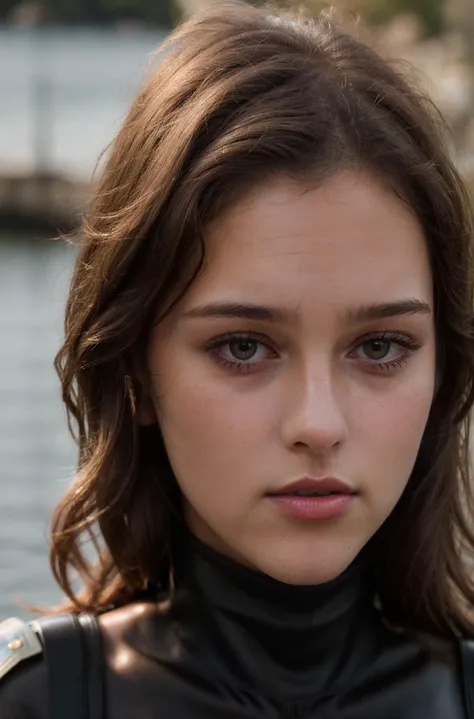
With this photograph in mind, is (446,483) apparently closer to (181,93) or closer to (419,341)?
(419,341)

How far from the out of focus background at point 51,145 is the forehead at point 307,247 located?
417 millimetres

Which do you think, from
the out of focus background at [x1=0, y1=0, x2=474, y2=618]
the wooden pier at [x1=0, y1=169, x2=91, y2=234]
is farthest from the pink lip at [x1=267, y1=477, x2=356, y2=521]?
the wooden pier at [x1=0, y1=169, x2=91, y2=234]

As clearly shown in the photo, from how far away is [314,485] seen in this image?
201 centimetres

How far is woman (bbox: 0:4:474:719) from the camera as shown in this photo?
2025mm

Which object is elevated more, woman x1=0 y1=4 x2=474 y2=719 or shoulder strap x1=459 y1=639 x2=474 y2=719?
woman x1=0 y1=4 x2=474 y2=719

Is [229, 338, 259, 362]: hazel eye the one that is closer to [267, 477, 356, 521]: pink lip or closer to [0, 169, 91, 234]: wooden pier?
[267, 477, 356, 521]: pink lip

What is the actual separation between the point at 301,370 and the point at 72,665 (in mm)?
448

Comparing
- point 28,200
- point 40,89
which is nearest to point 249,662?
point 28,200

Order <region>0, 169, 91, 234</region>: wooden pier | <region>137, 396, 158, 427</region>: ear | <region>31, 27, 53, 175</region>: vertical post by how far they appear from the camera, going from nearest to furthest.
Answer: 1. <region>137, 396, 158, 427</region>: ear
2. <region>0, 169, 91, 234</region>: wooden pier
3. <region>31, 27, 53, 175</region>: vertical post

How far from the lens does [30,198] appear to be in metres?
25.2

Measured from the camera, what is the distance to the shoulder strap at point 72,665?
210 centimetres

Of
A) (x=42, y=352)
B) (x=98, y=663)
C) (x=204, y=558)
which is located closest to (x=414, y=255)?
(x=204, y=558)

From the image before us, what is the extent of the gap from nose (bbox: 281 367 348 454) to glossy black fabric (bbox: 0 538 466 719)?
0.23 meters

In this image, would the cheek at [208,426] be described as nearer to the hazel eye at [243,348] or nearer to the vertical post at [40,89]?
the hazel eye at [243,348]
